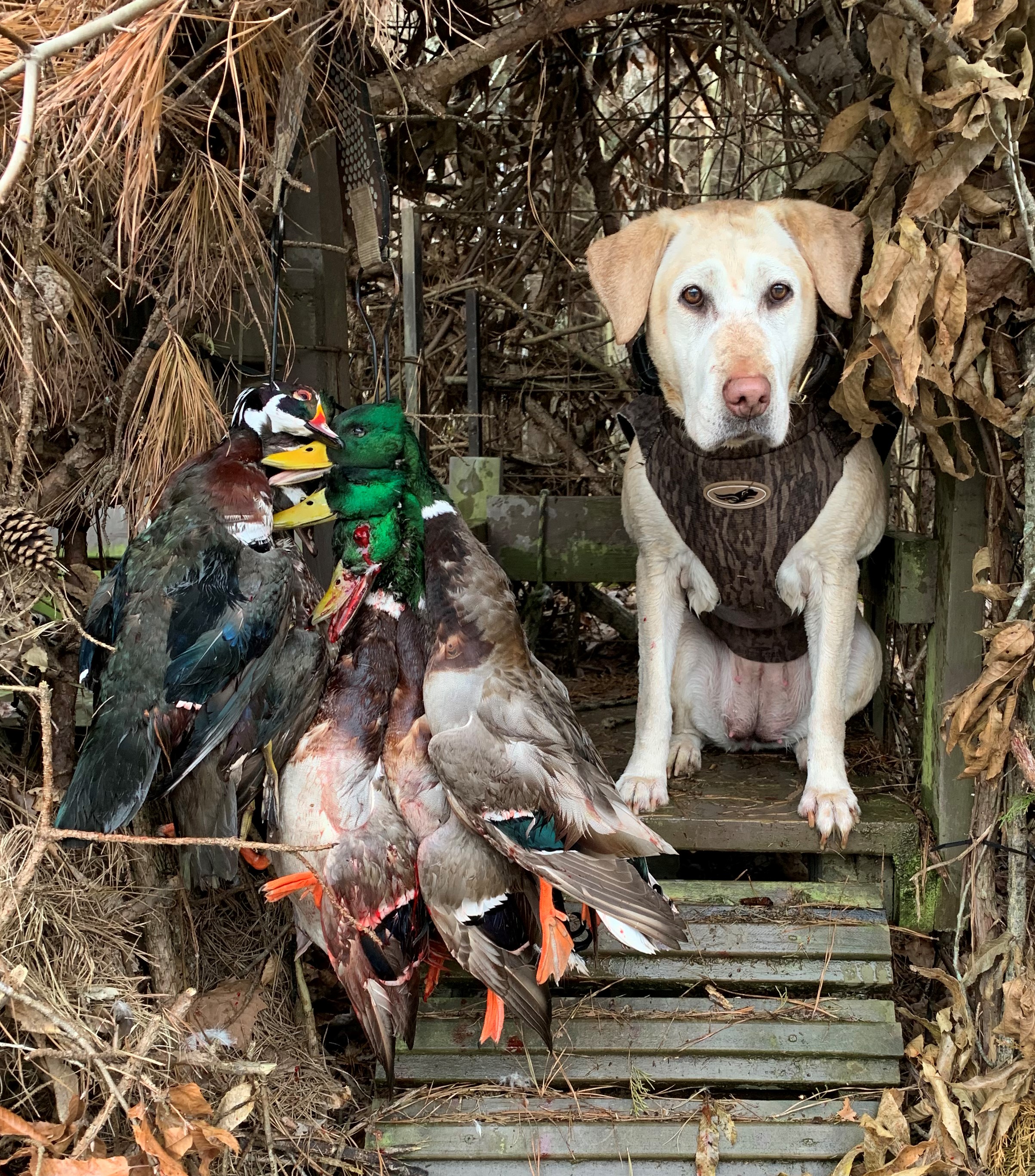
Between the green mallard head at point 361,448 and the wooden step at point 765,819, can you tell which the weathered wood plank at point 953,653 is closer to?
the wooden step at point 765,819

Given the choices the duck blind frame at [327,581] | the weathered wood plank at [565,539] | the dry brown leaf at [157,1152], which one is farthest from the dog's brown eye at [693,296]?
the dry brown leaf at [157,1152]

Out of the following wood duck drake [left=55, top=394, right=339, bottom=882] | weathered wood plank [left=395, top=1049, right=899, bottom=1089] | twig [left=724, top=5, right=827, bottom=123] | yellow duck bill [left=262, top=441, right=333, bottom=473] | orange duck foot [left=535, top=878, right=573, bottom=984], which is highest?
twig [left=724, top=5, right=827, bottom=123]

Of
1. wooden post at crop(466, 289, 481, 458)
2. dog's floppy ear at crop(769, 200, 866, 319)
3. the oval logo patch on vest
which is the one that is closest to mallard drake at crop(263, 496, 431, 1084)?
the oval logo patch on vest

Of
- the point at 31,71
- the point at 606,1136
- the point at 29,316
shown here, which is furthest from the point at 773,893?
the point at 31,71

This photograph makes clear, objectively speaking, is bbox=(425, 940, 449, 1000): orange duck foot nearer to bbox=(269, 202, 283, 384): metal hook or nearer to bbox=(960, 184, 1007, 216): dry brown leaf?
bbox=(269, 202, 283, 384): metal hook

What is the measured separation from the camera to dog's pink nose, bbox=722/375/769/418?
2.65m

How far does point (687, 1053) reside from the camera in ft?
8.95

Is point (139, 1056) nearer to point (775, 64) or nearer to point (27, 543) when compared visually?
point (27, 543)

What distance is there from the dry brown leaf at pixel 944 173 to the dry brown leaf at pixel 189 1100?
103 inches

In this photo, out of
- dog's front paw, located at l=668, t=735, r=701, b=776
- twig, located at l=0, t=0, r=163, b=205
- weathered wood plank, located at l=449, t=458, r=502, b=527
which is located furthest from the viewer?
weathered wood plank, located at l=449, t=458, r=502, b=527

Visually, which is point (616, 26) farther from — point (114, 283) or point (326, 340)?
point (114, 283)

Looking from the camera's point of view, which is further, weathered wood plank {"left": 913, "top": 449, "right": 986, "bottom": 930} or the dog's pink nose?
weathered wood plank {"left": 913, "top": 449, "right": 986, "bottom": 930}

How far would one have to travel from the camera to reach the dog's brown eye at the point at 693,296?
111 inches

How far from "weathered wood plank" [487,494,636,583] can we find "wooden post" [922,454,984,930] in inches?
46.3
